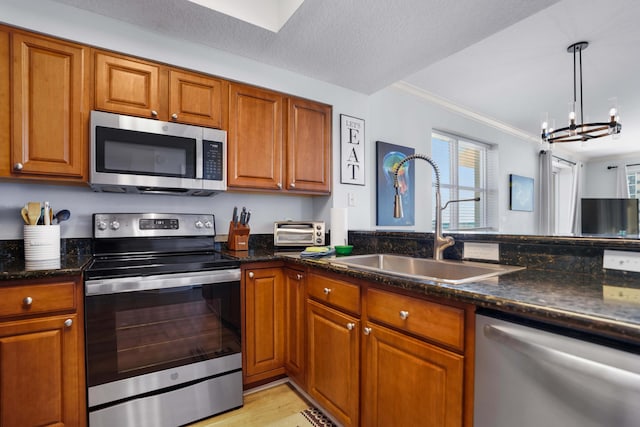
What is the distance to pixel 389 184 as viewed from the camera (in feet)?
9.95

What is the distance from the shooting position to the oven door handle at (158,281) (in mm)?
1390

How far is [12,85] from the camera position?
150cm

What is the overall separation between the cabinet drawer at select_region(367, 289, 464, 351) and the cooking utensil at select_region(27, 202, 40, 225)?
1.73 meters

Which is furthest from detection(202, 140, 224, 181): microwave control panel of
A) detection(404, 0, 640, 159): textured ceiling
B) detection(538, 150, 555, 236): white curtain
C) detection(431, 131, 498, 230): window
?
detection(538, 150, 555, 236): white curtain

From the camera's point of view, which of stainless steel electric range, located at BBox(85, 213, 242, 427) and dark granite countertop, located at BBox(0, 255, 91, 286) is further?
stainless steel electric range, located at BBox(85, 213, 242, 427)

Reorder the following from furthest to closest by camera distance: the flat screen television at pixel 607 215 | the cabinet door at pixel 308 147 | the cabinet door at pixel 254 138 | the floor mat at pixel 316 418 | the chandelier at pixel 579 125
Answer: the flat screen television at pixel 607 215, the chandelier at pixel 579 125, the cabinet door at pixel 308 147, the cabinet door at pixel 254 138, the floor mat at pixel 316 418

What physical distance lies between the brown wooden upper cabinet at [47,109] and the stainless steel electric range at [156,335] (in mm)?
393

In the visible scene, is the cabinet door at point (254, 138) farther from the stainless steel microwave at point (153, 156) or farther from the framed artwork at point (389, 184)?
the framed artwork at point (389, 184)

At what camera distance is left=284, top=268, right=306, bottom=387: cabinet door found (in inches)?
71.1

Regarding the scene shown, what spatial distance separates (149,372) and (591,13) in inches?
138

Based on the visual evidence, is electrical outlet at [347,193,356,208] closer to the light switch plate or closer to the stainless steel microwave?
the stainless steel microwave

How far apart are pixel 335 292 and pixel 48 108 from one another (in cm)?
177

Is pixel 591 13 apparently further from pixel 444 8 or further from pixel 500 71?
pixel 444 8

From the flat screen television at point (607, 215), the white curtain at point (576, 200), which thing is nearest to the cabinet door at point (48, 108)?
the flat screen television at point (607, 215)
